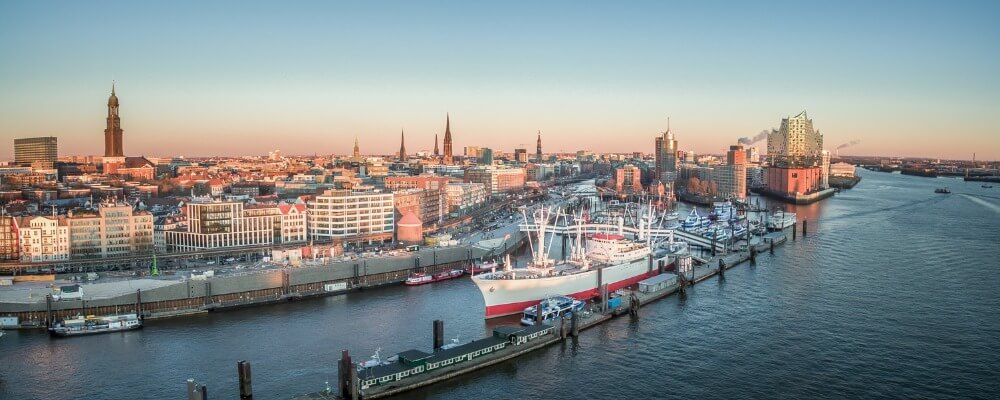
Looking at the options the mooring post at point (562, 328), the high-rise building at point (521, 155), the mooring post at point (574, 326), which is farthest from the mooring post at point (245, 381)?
the high-rise building at point (521, 155)

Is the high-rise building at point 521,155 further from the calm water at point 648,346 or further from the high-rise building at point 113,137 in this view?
the calm water at point 648,346

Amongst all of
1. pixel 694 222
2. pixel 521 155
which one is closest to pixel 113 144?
pixel 694 222

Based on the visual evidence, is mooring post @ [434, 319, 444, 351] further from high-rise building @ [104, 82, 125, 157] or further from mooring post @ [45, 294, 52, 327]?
high-rise building @ [104, 82, 125, 157]

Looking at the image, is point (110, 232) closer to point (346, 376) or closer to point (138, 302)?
point (138, 302)

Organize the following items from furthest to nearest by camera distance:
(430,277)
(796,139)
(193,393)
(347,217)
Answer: (796,139) → (347,217) → (430,277) → (193,393)

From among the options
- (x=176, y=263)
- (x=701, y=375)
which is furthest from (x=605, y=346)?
(x=176, y=263)
